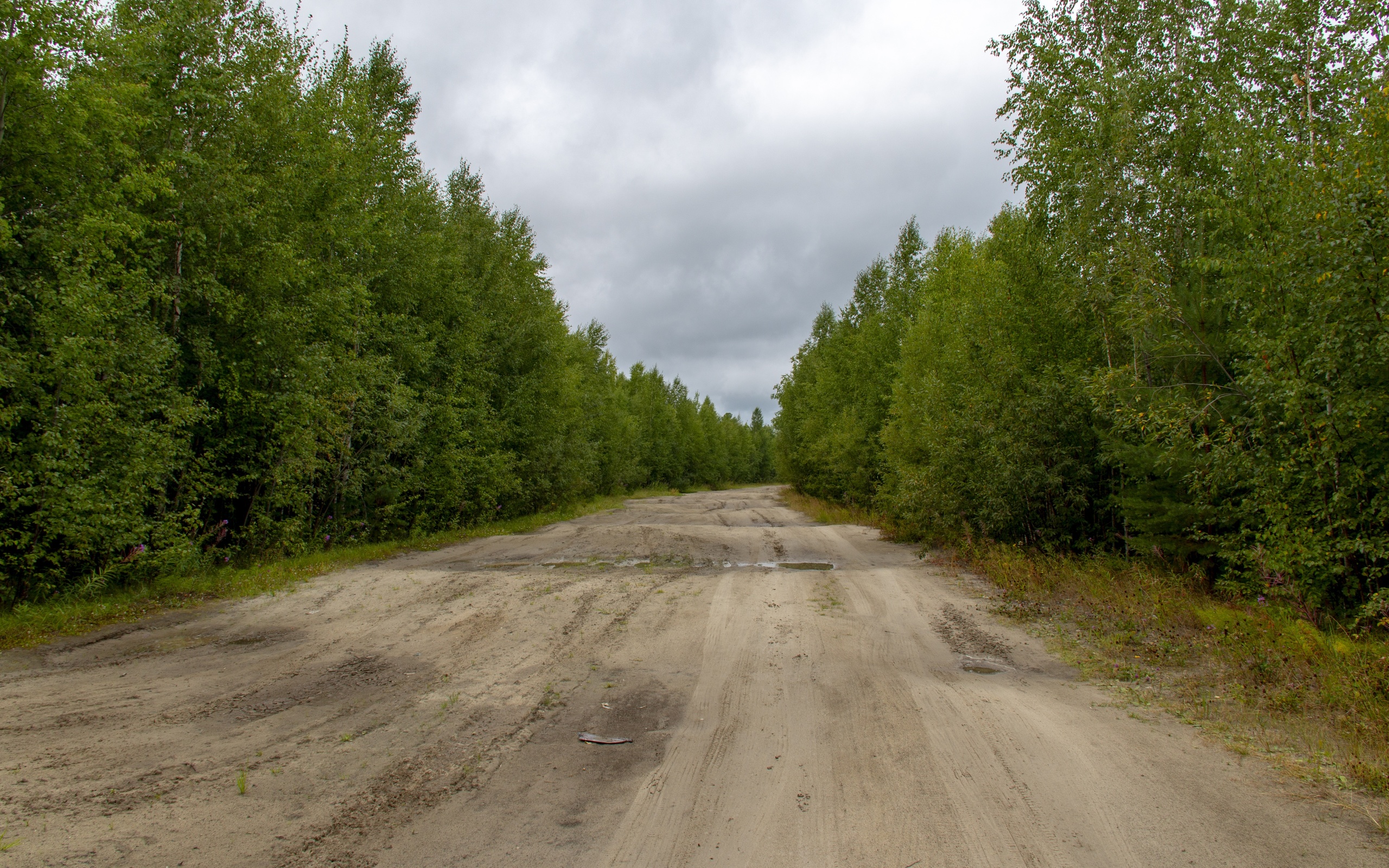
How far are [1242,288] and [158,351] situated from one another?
43.5 feet

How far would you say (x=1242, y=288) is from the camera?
7105 mm

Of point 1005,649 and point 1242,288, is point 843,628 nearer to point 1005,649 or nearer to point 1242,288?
point 1005,649

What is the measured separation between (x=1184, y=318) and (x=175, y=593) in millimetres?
14494

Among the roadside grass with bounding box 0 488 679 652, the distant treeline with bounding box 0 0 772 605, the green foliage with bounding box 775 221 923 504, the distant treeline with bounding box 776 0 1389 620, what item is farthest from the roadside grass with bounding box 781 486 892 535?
the roadside grass with bounding box 0 488 679 652

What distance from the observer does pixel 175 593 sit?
8859mm

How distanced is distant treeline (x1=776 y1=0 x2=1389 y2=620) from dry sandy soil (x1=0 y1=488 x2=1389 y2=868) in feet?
10.3

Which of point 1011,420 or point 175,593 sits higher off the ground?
point 1011,420

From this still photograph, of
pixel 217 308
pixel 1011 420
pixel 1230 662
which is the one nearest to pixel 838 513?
pixel 1011 420

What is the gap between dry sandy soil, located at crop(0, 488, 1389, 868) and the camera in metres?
3.18

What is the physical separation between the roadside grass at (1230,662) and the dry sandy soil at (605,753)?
0.39 m

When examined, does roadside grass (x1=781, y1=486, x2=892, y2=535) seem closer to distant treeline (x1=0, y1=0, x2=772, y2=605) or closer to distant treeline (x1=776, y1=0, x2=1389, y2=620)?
distant treeline (x1=776, y1=0, x2=1389, y2=620)

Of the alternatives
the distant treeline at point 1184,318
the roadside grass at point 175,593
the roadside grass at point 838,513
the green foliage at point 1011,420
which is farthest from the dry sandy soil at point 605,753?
the roadside grass at point 838,513

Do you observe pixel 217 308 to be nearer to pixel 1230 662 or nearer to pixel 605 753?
pixel 605 753

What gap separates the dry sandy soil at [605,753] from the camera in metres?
3.18
